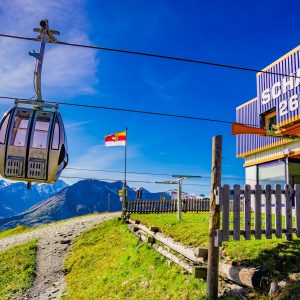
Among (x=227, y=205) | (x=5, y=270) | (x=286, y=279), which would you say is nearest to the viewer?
(x=286, y=279)

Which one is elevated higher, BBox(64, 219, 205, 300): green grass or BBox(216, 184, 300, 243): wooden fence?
BBox(216, 184, 300, 243): wooden fence

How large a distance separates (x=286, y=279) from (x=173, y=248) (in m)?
5.66

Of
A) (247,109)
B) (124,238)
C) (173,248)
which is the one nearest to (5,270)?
(124,238)

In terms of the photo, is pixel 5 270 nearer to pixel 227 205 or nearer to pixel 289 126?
pixel 227 205

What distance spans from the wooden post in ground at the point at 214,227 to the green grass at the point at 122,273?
0.54m

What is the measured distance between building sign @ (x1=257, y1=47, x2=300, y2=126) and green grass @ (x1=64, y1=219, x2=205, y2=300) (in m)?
Result: 11.8

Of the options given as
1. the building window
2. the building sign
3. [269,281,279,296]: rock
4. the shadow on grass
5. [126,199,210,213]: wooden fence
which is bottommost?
[269,281,279,296]: rock

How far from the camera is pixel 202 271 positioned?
10555 mm

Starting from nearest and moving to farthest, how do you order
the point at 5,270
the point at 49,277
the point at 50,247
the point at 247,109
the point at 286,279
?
the point at 286,279, the point at 49,277, the point at 5,270, the point at 50,247, the point at 247,109

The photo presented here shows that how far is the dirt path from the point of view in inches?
658

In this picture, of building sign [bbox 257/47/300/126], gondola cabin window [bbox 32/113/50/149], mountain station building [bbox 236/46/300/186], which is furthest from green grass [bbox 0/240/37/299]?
building sign [bbox 257/47/300/126]

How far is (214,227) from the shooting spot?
32.1 ft

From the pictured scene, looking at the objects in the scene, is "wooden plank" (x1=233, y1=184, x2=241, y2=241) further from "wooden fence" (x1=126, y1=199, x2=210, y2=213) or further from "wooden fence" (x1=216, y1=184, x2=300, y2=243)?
"wooden fence" (x1=126, y1=199, x2=210, y2=213)

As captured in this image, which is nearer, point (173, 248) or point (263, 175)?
point (173, 248)
